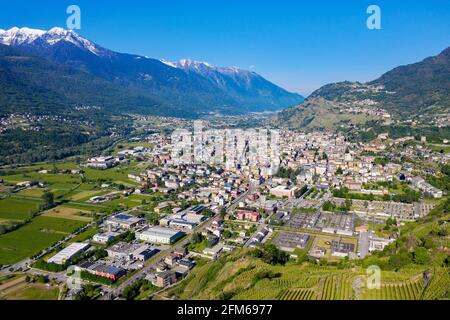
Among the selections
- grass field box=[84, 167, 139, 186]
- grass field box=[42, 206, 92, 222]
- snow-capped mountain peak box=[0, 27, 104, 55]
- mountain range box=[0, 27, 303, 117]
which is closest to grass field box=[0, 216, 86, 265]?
grass field box=[42, 206, 92, 222]

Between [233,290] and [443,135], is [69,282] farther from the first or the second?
[443,135]

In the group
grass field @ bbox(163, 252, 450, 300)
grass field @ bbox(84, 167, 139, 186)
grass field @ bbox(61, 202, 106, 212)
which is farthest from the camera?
grass field @ bbox(84, 167, 139, 186)

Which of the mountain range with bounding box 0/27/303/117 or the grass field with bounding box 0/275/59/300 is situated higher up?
the mountain range with bounding box 0/27/303/117

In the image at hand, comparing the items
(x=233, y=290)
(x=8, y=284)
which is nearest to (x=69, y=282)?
(x=8, y=284)

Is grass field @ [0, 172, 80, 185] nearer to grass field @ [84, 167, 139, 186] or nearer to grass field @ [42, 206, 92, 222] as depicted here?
grass field @ [84, 167, 139, 186]

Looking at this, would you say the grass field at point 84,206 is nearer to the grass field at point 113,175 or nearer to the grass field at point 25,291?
the grass field at point 113,175

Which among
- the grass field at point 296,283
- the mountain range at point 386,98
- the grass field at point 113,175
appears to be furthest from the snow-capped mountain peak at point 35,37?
the grass field at point 296,283

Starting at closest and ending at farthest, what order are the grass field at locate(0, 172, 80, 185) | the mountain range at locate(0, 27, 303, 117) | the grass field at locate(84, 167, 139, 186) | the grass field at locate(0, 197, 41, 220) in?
the grass field at locate(0, 197, 41, 220)
the grass field at locate(0, 172, 80, 185)
the grass field at locate(84, 167, 139, 186)
the mountain range at locate(0, 27, 303, 117)
